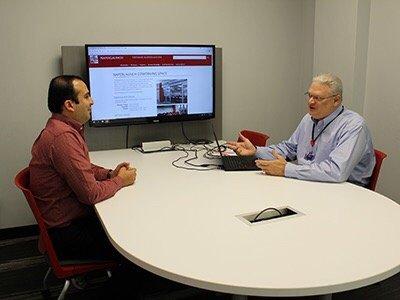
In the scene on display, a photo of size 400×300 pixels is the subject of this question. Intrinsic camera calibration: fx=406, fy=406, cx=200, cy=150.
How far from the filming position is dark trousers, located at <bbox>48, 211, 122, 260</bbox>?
75.4 inches

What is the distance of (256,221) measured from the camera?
1611 millimetres

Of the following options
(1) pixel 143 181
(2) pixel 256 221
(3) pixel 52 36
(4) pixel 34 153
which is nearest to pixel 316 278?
(2) pixel 256 221

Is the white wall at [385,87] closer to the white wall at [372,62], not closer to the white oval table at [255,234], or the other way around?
the white wall at [372,62]

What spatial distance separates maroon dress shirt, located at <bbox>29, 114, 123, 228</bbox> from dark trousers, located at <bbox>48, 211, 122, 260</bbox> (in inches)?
1.6

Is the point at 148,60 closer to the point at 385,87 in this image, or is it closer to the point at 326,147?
the point at 326,147

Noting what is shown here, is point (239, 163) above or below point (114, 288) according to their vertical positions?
above

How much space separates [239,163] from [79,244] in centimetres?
102

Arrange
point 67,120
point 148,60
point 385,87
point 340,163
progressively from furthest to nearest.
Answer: point 385,87, point 148,60, point 340,163, point 67,120

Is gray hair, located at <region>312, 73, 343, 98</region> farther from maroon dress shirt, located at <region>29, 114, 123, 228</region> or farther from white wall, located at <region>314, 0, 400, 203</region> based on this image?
maroon dress shirt, located at <region>29, 114, 123, 228</region>

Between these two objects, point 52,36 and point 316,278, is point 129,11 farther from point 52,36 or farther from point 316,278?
point 316,278

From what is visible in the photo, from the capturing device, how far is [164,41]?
339 centimetres

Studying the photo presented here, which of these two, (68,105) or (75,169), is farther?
(68,105)

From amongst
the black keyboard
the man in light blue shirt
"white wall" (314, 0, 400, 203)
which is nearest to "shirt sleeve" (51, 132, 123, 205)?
the black keyboard

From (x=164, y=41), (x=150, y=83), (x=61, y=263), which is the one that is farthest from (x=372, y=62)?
(x=61, y=263)
